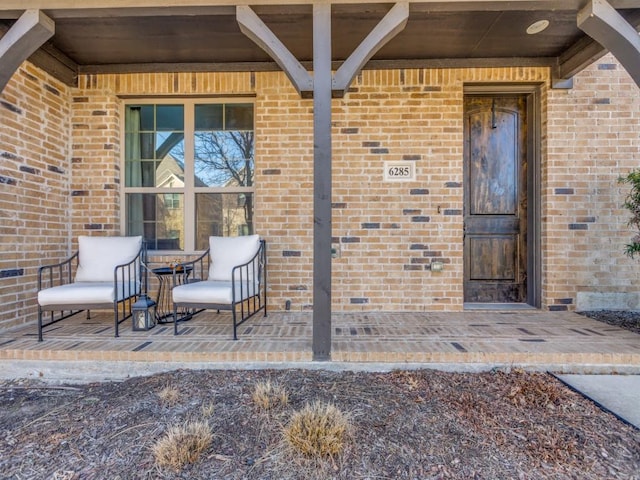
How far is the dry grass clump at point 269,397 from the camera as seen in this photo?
1969mm

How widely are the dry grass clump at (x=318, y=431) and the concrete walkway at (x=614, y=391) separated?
59.0 inches

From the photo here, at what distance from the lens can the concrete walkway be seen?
1959mm

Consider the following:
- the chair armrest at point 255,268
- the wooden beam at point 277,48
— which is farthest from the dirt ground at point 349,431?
the wooden beam at point 277,48

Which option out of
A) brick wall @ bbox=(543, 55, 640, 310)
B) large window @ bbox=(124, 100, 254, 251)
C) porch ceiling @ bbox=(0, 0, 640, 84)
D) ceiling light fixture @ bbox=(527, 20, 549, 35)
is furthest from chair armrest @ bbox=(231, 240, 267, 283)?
ceiling light fixture @ bbox=(527, 20, 549, 35)

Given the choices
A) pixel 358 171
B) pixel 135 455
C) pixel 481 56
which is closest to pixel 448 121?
pixel 481 56

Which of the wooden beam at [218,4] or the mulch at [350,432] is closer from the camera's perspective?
the mulch at [350,432]

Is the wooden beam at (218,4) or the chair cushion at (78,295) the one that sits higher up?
the wooden beam at (218,4)

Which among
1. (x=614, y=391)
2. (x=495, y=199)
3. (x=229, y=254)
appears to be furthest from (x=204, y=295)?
(x=495, y=199)

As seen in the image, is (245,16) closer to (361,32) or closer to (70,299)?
(361,32)

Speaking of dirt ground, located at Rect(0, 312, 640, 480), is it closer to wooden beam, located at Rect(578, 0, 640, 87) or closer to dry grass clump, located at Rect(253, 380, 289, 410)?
dry grass clump, located at Rect(253, 380, 289, 410)

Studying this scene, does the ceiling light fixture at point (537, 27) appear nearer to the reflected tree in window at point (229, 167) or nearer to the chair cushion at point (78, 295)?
the reflected tree in window at point (229, 167)

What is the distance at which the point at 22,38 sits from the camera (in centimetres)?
244

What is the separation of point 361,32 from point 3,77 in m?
2.70

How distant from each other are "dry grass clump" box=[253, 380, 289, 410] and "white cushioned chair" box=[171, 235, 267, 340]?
2.47 feet
